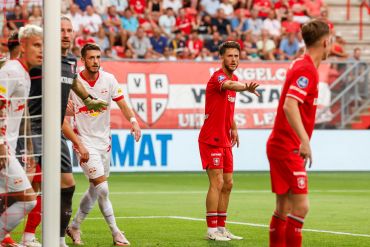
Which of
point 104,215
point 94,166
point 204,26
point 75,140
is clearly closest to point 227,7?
point 204,26

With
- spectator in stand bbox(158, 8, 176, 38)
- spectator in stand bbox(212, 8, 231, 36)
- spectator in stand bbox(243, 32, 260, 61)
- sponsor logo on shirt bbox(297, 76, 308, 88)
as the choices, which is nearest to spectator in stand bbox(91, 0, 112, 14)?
spectator in stand bbox(158, 8, 176, 38)

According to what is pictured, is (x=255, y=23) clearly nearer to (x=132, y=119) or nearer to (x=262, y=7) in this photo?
(x=262, y=7)

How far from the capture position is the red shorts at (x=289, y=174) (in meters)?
8.49

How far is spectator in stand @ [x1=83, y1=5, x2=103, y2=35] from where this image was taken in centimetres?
2575

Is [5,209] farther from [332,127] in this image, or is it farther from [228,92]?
[332,127]

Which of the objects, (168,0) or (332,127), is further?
(168,0)

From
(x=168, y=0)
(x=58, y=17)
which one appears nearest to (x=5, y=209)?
(x=58, y=17)

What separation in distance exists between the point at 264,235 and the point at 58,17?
4.92 meters

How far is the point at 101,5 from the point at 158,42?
1.89 meters

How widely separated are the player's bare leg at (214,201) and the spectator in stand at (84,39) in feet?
43.8

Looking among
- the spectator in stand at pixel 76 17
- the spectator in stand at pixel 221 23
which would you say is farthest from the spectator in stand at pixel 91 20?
the spectator in stand at pixel 221 23

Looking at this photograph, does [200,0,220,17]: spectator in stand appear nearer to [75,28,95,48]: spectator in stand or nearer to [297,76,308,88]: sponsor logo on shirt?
[75,28,95,48]: spectator in stand

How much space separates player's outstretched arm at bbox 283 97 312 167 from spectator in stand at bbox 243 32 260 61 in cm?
1837

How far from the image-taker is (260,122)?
948 inches
